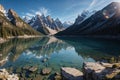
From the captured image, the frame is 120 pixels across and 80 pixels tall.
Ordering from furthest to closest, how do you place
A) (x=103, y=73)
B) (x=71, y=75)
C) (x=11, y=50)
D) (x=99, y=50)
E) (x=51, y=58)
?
1. (x=11, y=50)
2. (x=99, y=50)
3. (x=51, y=58)
4. (x=71, y=75)
5. (x=103, y=73)

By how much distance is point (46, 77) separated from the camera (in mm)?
45688

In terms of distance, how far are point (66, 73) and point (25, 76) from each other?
42.0ft

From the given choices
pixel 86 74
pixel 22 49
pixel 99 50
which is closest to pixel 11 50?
pixel 22 49

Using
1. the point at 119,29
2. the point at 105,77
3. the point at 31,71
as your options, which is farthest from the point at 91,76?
the point at 119,29

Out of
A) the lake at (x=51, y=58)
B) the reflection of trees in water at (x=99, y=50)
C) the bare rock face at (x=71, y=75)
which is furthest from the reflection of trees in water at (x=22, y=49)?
the bare rock face at (x=71, y=75)

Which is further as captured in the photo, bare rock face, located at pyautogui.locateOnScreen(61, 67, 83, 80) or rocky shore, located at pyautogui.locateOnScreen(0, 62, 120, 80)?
bare rock face, located at pyautogui.locateOnScreen(61, 67, 83, 80)

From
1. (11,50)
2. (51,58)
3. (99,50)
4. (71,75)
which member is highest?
(11,50)

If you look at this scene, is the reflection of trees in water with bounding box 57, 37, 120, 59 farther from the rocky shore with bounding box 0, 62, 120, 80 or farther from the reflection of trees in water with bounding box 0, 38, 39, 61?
the rocky shore with bounding box 0, 62, 120, 80

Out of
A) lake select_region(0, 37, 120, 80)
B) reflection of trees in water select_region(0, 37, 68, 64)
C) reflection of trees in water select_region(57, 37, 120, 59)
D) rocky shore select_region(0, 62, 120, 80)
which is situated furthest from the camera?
reflection of trees in water select_region(0, 37, 68, 64)

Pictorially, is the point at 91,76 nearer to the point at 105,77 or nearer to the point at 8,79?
the point at 105,77

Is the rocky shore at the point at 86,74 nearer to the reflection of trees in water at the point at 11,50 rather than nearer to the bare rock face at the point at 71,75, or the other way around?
the bare rock face at the point at 71,75

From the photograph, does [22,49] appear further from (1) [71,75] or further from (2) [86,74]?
(2) [86,74]

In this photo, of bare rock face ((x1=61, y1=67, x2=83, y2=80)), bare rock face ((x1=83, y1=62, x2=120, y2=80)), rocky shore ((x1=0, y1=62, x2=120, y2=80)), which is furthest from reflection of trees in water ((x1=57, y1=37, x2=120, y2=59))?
bare rock face ((x1=83, y1=62, x2=120, y2=80))

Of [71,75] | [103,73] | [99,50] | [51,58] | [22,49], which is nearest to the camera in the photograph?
[103,73]
